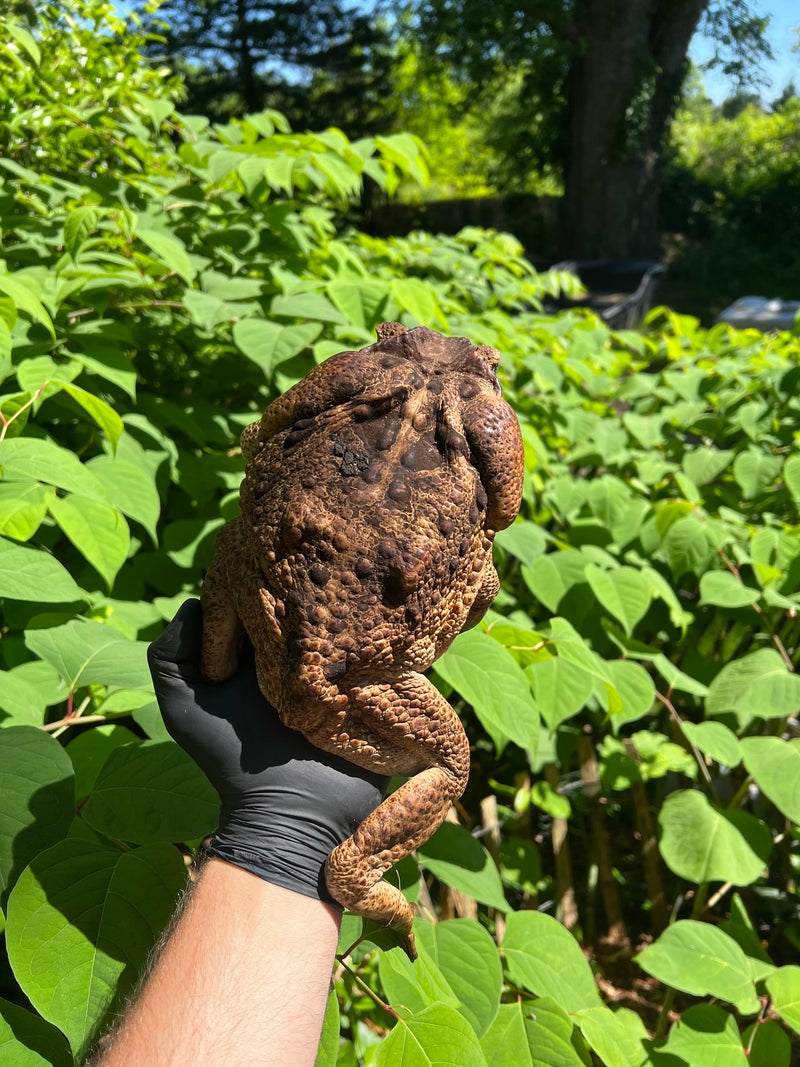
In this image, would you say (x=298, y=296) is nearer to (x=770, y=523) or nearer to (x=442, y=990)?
(x=442, y=990)

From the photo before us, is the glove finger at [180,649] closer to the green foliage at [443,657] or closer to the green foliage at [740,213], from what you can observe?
the green foliage at [443,657]

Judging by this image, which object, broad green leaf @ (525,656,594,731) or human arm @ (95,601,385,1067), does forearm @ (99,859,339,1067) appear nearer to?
human arm @ (95,601,385,1067)

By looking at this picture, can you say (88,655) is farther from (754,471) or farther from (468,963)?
(754,471)

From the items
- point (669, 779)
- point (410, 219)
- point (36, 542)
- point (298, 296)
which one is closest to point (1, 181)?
point (298, 296)

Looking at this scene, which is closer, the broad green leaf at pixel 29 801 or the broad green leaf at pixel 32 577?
the broad green leaf at pixel 29 801

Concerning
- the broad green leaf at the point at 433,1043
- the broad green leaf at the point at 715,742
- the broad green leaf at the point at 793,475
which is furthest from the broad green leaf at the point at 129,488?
the broad green leaf at the point at 793,475

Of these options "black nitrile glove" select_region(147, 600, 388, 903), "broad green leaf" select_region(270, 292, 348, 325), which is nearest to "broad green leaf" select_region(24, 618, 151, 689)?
"black nitrile glove" select_region(147, 600, 388, 903)
